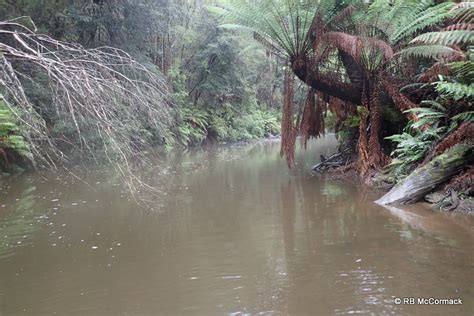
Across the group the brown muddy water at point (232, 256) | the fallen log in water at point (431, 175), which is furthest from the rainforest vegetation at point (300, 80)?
the brown muddy water at point (232, 256)

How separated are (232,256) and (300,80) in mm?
7590

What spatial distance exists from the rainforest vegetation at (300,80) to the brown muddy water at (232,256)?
1.04m

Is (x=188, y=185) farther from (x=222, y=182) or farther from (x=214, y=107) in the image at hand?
(x=214, y=107)

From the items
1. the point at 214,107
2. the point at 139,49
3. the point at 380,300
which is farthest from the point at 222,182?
the point at 214,107

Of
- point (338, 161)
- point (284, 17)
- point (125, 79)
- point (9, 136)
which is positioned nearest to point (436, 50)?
point (284, 17)

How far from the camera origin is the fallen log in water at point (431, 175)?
6.96 metres

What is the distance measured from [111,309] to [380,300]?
7.31ft

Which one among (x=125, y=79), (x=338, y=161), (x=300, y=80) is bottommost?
(x=338, y=161)

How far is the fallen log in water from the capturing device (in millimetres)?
6957

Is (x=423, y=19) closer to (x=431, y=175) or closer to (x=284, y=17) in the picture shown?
(x=284, y=17)

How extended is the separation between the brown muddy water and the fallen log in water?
451 millimetres

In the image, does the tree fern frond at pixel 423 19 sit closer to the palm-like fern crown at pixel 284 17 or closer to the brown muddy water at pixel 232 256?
the palm-like fern crown at pixel 284 17

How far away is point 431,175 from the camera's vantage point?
7113 mm

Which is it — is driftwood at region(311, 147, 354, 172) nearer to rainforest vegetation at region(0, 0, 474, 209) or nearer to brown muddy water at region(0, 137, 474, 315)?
rainforest vegetation at region(0, 0, 474, 209)
